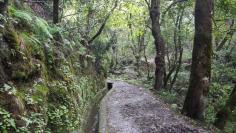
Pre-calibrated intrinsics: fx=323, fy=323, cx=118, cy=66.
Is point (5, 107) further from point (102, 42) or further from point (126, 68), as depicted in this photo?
point (126, 68)

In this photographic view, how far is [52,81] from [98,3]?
44.2ft

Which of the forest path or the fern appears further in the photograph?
the forest path

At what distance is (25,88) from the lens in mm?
6984

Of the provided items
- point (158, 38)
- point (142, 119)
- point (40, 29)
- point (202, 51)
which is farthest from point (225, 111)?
point (158, 38)

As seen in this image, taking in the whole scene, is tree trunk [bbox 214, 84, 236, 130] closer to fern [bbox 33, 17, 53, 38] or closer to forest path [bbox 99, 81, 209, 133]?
forest path [bbox 99, 81, 209, 133]

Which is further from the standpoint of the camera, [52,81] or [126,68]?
[126,68]

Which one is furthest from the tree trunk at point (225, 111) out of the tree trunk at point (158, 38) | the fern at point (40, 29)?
the tree trunk at point (158, 38)

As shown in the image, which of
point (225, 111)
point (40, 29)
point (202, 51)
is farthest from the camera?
point (225, 111)

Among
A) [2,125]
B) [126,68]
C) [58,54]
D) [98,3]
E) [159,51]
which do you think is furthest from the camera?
[126,68]

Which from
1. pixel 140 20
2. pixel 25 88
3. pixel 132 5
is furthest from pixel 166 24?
pixel 25 88

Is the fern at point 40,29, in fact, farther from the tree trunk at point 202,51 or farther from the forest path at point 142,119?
the tree trunk at point 202,51

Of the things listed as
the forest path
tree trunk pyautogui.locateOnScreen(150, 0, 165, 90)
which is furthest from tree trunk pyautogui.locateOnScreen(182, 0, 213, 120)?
tree trunk pyautogui.locateOnScreen(150, 0, 165, 90)

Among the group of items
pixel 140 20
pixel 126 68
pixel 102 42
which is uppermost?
pixel 140 20

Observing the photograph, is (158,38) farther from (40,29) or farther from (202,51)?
(40,29)
